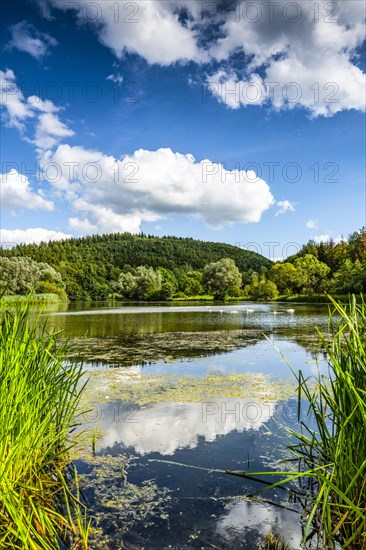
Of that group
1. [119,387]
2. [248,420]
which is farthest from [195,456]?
[119,387]

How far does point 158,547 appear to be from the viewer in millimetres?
2912

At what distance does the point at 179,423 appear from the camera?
221 inches

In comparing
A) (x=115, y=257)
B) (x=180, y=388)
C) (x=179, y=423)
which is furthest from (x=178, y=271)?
(x=179, y=423)

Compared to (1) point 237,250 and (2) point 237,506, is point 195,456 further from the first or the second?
(1) point 237,250

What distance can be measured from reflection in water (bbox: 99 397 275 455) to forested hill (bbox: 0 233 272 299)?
276 ft

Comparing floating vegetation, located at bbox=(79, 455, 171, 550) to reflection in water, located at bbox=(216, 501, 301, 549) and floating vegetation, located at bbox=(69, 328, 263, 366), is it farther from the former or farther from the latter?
floating vegetation, located at bbox=(69, 328, 263, 366)

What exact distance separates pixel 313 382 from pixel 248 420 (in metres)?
3.31

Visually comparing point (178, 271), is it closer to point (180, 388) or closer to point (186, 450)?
point (180, 388)

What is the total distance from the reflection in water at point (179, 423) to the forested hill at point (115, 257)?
8419cm

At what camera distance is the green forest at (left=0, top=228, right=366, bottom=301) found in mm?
56156

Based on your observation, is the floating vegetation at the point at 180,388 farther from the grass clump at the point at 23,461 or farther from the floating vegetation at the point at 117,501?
the grass clump at the point at 23,461

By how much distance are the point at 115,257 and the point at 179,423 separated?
4824 inches

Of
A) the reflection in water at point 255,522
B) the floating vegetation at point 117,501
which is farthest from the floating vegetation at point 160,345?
the reflection in water at point 255,522

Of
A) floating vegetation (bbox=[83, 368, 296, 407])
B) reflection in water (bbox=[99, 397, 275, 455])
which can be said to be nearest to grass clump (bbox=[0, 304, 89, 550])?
reflection in water (bbox=[99, 397, 275, 455])
